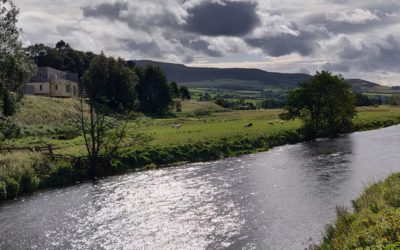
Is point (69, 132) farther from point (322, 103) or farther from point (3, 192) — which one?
point (322, 103)

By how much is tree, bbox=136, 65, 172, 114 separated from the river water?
7645 cm

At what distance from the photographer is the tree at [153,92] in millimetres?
114750

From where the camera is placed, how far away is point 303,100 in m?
68.6

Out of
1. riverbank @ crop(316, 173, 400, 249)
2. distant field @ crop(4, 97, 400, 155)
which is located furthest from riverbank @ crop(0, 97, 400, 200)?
riverbank @ crop(316, 173, 400, 249)

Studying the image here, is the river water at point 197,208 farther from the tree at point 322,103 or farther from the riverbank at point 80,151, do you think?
the tree at point 322,103

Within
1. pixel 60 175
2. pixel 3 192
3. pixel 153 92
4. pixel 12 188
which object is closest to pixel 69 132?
pixel 60 175

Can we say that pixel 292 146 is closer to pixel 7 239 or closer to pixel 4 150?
pixel 4 150

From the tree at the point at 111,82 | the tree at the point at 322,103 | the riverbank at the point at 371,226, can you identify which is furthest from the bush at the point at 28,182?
the tree at the point at 111,82

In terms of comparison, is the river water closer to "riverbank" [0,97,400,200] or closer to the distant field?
"riverbank" [0,97,400,200]

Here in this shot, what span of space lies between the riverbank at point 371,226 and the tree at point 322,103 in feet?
155

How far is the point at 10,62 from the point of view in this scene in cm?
3803

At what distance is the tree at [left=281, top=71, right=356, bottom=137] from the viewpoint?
67000 millimetres

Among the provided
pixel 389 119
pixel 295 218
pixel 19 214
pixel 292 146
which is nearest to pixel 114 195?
pixel 19 214

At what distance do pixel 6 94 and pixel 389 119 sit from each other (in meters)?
90.3
